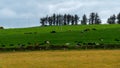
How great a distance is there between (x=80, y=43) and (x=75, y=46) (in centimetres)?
364

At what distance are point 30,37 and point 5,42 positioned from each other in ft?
27.5

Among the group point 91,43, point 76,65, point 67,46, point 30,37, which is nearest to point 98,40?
point 91,43

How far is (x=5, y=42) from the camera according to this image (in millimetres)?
80812

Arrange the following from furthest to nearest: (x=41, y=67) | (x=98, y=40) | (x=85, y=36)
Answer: (x=85, y=36)
(x=98, y=40)
(x=41, y=67)

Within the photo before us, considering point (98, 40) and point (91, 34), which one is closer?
point (98, 40)

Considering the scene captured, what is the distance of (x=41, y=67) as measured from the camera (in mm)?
37938

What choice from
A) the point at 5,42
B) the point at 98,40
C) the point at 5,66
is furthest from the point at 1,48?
the point at 5,66

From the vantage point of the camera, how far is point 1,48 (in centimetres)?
7162

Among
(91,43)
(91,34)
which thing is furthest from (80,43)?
(91,34)

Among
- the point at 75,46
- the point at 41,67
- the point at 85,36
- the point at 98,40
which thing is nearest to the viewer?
the point at 41,67

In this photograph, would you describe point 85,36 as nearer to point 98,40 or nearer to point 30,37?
point 98,40

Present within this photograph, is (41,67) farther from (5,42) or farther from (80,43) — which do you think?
(5,42)

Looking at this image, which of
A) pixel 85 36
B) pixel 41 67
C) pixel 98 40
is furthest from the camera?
pixel 85 36

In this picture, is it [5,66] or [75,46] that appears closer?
[5,66]
